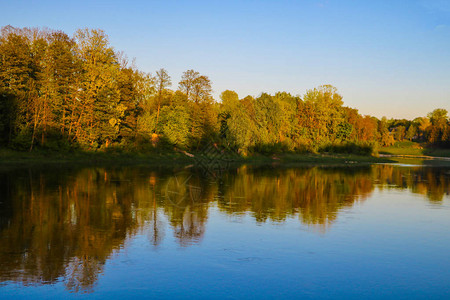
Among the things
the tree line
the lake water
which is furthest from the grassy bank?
the lake water

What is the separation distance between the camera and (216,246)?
12203 mm

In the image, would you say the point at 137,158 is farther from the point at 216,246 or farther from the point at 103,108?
the point at 216,246

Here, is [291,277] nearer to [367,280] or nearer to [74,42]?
[367,280]

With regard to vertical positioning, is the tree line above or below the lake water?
above

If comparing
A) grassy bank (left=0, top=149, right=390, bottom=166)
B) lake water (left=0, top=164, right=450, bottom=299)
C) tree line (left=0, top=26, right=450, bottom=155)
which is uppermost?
tree line (left=0, top=26, right=450, bottom=155)

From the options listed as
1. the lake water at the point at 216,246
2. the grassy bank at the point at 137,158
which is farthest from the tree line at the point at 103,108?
the lake water at the point at 216,246

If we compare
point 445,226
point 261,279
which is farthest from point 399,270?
point 445,226

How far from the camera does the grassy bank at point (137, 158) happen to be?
149ft

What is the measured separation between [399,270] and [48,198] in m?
17.0

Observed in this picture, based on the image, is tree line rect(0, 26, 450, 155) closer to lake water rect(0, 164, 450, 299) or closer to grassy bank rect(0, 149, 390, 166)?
grassy bank rect(0, 149, 390, 166)

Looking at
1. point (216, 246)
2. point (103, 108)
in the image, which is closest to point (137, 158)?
point (103, 108)

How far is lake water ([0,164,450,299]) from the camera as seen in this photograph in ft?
28.7

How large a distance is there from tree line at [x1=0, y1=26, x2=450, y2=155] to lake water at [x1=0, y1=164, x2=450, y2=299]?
29.4 meters

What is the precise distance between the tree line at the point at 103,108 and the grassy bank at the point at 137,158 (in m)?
1.62
